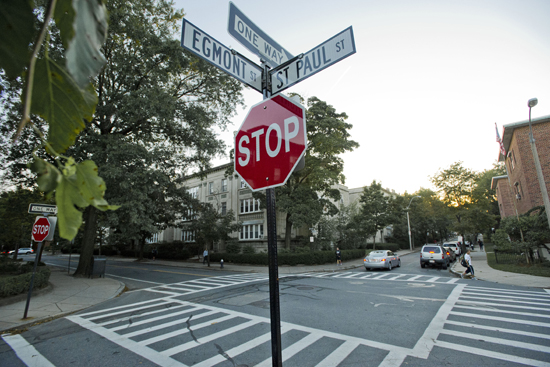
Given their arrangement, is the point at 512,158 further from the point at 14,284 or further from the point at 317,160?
the point at 14,284

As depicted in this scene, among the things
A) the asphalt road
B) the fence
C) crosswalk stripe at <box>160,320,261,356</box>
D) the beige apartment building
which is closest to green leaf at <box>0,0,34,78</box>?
the asphalt road

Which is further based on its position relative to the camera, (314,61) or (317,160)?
(317,160)

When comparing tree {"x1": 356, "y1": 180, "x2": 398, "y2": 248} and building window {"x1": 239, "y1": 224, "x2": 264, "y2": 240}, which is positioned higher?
tree {"x1": 356, "y1": 180, "x2": 398, "y2": 248}

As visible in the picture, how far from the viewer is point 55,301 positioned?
34.0 ft

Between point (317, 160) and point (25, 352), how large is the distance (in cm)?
2164

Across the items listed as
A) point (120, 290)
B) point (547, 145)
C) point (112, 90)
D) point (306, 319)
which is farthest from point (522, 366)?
point (547, 145)

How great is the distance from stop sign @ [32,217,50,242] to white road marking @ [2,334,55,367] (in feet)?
10.3

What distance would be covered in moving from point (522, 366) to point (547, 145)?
2536 cm

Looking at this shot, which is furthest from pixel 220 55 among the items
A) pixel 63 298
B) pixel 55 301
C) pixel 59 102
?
pixel 63 298

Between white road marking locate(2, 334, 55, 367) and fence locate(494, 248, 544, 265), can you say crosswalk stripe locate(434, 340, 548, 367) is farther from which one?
fence locate(494, 248, 544, 265)

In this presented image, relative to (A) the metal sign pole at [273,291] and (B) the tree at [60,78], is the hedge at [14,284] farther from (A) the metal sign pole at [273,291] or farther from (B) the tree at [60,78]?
(B) the tree at [60,78]

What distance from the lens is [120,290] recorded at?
43.0ft

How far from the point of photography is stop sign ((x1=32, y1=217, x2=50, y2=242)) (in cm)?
874

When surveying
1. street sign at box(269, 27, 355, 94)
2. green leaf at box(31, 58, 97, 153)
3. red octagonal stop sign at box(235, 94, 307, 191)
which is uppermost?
street sign at box(269, 27, 355, 94)
